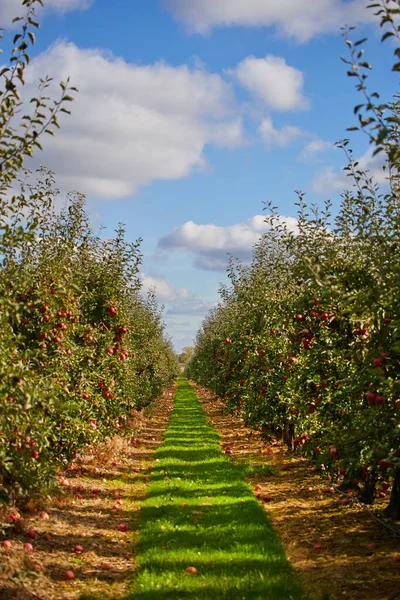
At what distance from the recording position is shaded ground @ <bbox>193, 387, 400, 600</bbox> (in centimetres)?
605

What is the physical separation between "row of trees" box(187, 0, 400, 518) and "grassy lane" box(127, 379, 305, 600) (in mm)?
1393

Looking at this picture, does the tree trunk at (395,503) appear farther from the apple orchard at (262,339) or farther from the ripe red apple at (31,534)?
the ripe red apple at (31,534)

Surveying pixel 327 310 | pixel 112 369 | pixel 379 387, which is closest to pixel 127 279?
pixel 112 369

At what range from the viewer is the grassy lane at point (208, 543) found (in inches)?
232

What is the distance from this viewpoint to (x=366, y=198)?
7645 millimetres

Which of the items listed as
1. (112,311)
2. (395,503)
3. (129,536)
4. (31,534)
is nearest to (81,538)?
(129,536)

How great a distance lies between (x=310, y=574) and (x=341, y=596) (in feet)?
2.36

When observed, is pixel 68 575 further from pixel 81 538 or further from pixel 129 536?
pixel 129 536

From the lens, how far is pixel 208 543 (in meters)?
7.38

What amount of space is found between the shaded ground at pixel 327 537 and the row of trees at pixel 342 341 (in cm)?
50

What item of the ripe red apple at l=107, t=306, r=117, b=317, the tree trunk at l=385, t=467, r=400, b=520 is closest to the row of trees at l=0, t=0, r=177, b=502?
the ripe red apple at l=107, t=306, r=117, b=317

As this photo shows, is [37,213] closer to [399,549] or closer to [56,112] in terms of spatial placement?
[56,112]

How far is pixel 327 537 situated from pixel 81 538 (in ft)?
11.1

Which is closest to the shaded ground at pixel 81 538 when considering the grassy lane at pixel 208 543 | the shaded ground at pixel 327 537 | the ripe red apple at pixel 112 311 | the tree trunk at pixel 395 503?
the grassy lane at pixel 208 543
